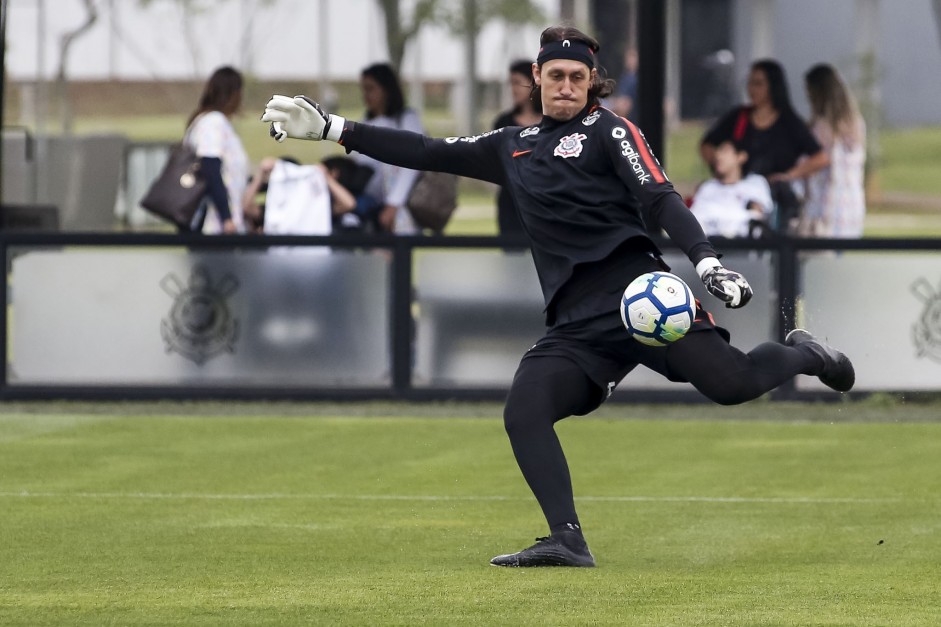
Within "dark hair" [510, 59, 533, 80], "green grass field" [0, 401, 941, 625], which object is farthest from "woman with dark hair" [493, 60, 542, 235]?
"green grass field" [0, 401, 941, 625]

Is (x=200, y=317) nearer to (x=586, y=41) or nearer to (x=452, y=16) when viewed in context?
(x=586, y=41)

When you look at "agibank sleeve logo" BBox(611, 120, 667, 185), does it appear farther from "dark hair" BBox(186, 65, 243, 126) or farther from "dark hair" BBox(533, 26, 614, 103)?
"dark hair" BBox(186, 65, 243, 126)

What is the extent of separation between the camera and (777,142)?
46.8ft

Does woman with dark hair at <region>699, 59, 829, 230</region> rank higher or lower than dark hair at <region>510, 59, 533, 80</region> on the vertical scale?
lower

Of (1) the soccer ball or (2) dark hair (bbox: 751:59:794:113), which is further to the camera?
(2) dark hair (bbox: 751:59:794:113)

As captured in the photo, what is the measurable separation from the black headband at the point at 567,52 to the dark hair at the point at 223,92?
21.5 ft

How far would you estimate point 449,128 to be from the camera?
25.4 metres

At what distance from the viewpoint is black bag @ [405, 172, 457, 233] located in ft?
46.3

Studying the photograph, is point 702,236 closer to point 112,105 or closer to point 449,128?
point 449,128

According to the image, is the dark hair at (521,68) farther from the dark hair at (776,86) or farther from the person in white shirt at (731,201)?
the dark hair at (776,86)

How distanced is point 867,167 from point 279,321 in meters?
21.6

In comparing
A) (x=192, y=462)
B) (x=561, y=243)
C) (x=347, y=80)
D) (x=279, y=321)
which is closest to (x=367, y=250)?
(x=279, y=321)

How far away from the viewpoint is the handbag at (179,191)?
44.4 feet

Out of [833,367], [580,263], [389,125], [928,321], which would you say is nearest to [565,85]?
[580,263]
